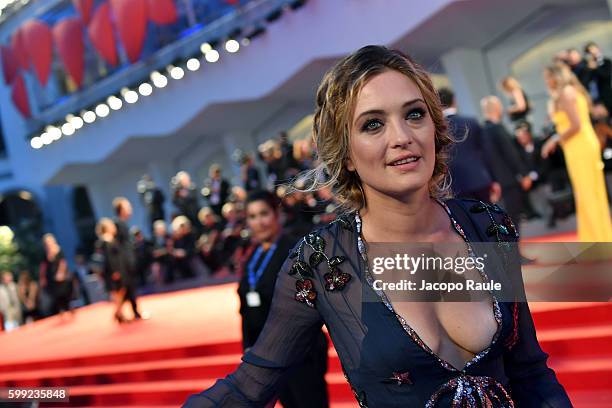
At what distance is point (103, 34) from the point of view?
17.0 m

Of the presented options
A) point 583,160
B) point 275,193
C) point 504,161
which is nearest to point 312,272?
point 275,193

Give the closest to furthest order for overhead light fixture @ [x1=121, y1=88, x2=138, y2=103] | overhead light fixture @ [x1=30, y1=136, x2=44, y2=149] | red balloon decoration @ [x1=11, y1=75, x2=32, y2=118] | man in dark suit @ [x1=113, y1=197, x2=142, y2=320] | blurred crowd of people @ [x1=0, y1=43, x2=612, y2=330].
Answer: blurred crowd of people @ [x1=0, y1=43, x2=612, y2=330]
man in dark suit @ [x1=113, y1=197, x2=142, y2=320]
overhead light fixture @ [x1=121, y1=88, x2=138, y2=103]
overhead light fixture @ [x1=30, y1=136, x2=44, y2=149]
red balloon decoration @ [x1=11, y1=75, x2=32, y2=118]

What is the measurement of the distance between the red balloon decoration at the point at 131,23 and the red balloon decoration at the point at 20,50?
399 cm

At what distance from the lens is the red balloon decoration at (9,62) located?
1976 centimetres

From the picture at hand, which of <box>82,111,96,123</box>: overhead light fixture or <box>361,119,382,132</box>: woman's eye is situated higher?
<box>82,111,96,123</box>: overhead light fixture

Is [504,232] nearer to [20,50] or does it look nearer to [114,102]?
[114,102]

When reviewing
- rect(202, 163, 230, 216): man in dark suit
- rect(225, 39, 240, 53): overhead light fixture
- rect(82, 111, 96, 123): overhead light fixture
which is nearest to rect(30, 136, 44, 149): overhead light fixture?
rect(82, 111, 96, 123): overhead light fixture

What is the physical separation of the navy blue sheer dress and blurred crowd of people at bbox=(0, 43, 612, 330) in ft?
8.07

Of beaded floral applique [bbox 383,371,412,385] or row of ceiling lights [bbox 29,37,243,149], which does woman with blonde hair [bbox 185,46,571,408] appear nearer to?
beaded floral applique [bbox 383,371,412,385]

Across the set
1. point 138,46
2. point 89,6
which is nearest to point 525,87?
point 138,46

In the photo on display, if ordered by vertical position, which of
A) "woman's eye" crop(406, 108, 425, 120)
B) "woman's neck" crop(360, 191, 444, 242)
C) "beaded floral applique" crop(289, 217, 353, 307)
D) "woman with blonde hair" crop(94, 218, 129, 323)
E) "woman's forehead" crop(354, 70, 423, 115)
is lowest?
"woman with blonde hair" crop(94, 218, 129, 323)

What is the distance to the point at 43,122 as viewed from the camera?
19.4 metres

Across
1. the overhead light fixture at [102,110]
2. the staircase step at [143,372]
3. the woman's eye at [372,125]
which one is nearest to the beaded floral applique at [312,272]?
the woman's eye at [372,125]

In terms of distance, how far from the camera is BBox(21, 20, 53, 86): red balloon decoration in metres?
18.6
